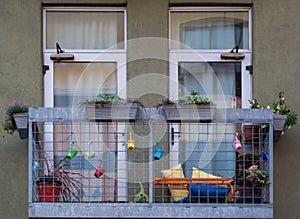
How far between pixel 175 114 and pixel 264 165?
3.52 ft

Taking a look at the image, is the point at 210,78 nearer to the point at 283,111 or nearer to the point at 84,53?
the point at 283,111

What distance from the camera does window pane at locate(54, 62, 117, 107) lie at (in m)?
10.4

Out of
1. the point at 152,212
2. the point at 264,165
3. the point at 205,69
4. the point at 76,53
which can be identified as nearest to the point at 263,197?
the point at 264,165

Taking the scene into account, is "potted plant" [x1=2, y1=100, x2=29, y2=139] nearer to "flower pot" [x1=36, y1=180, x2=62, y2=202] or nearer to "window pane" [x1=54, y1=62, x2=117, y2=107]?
"flower pot" [x1=36, y1=180, x2=62, y2=202]

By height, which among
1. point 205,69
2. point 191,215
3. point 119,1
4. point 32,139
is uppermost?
point 119,1

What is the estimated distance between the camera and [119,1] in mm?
10391

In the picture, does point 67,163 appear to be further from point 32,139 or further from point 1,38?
point 1,38

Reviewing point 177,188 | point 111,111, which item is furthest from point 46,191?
point 177,188

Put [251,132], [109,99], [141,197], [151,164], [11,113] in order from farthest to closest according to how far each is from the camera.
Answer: [251,132] → [11,113] → [141,197] → [109,99] → [151,164]

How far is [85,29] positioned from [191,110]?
1864 mm

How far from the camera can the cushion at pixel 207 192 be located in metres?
9.38

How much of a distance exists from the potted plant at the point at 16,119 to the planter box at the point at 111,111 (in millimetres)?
641

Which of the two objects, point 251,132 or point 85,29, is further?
point 85,29

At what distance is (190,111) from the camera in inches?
367
